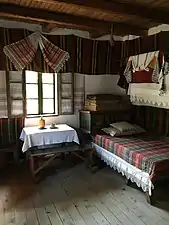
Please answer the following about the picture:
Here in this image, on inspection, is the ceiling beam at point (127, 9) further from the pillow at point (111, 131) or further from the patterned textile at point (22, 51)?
the pillow at point (111, 131)

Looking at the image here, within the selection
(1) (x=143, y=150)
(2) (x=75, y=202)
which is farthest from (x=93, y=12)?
(2) (x=75, y=202)

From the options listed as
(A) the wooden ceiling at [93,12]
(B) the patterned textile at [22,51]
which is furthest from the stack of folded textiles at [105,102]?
(B) the patterned textile at [22,51]

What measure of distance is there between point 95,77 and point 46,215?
9.80 feet

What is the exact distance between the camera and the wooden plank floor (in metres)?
2.60

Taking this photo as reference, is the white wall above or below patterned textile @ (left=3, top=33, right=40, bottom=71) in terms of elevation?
below

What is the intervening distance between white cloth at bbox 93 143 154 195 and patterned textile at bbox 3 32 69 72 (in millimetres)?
1752

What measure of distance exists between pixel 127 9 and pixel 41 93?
2.18m

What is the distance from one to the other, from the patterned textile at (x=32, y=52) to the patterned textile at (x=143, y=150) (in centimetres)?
159

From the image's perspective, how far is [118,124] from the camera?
438 centimetres

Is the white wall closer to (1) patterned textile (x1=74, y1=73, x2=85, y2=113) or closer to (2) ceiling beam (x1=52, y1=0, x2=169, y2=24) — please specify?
(1) patterned textile (x1=74, y1=73, x2=85, y2=113)

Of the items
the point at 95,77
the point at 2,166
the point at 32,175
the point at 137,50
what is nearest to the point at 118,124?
the point at 95,77

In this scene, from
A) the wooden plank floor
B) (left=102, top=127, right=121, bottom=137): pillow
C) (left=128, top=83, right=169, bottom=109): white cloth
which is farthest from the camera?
(left=102, top=127, right=121, bottom=137): pillow

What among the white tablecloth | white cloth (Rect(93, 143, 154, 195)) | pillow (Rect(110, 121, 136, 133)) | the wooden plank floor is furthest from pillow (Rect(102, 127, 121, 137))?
the wooden plank floor

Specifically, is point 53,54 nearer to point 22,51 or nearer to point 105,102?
point 22,51
